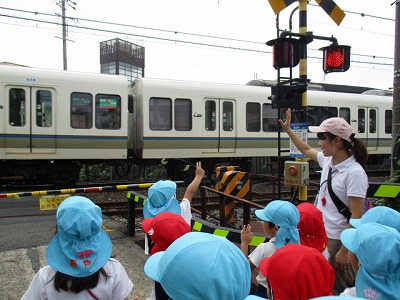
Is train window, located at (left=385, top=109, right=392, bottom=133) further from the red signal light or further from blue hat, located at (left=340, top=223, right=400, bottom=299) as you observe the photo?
blue hat, located at (left=340, top=223, right=400, bottom=299)

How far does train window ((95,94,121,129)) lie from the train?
0.03m

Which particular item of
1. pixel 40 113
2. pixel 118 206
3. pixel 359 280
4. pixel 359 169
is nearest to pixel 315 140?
pixel 118 206

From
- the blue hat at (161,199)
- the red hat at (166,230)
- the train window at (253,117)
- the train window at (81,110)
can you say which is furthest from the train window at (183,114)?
the red hat at (166,230)

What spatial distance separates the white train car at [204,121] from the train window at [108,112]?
70 cm

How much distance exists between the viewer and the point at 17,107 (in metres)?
9.76

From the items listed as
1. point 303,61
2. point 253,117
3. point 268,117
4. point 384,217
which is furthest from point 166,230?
point 268,117

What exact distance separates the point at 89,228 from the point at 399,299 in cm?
151

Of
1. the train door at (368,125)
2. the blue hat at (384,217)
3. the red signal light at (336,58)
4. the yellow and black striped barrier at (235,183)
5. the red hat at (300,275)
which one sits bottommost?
the yellow and black striped barrier at (235,183)

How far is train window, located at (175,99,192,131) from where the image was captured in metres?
11.5

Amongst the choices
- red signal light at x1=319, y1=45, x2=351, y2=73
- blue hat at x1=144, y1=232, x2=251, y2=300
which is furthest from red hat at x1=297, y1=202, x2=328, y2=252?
red signal light at x1=319, y1=45, x2=351, y2=73

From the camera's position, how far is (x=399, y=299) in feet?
5.23

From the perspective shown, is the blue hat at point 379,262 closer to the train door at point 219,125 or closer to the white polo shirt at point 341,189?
the white polo shirt at point 341,189

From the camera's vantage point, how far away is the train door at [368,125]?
14.5 meters

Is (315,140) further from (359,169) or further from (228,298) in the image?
(228,298)
